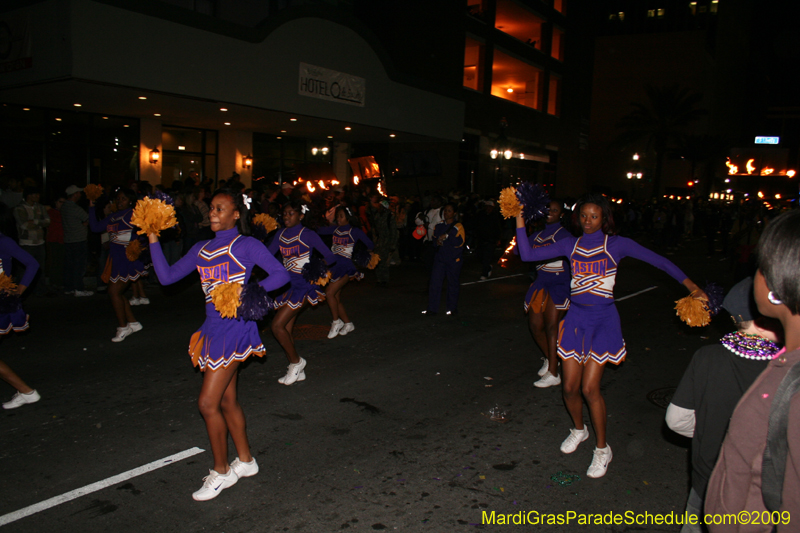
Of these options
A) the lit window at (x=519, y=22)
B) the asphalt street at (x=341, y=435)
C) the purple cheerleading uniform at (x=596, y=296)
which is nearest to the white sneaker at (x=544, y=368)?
the asphalt street at (x=341, y=435)

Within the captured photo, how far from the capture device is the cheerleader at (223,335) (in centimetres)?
360

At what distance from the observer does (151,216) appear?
374 cm

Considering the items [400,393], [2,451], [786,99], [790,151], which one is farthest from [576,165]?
[786,99]

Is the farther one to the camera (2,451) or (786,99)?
(786,99)

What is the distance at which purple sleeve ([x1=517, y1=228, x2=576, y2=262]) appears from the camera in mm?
4484

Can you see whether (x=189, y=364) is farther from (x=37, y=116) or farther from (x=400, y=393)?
(x=37, y=116)

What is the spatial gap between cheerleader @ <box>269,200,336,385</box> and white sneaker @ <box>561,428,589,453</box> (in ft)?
9.24

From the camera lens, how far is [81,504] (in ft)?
11.6

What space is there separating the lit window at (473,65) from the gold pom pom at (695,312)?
26.8 metres

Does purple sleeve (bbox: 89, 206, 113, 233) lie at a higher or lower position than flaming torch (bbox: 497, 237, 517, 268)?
higher

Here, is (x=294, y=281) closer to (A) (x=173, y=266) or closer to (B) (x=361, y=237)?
(B) (x=361, y=237)

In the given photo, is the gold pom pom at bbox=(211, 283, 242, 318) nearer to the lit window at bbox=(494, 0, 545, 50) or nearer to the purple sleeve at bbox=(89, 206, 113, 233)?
the purple sleeve at bbox=(89, 206, 113, 233)

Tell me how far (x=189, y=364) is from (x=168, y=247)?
21.4 ft

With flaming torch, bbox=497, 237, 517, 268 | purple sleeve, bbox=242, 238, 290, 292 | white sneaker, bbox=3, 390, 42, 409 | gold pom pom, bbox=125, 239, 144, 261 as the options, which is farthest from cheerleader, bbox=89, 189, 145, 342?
flaming torch, bbox=497, 237, 517, 268
